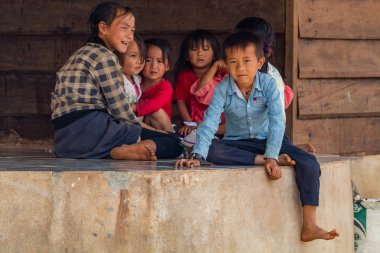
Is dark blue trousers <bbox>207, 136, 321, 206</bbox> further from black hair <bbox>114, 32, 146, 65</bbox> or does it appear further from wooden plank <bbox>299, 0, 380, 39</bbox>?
wooden plank <bbox>299, 0, 380, 39</bbox>

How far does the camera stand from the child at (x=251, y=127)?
5.24 meters

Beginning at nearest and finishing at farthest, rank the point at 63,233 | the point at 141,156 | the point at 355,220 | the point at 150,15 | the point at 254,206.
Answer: the point at 63,233
the point at 254,206
the point at 141,156
the point at 355,220
the point at 150,15

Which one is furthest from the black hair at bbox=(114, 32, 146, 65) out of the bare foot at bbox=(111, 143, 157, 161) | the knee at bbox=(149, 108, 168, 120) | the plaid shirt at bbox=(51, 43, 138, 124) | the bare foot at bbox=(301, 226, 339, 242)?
the bare foot at bbox=(301, 226, 339, 242)

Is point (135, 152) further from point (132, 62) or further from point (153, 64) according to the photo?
point (153, 64)

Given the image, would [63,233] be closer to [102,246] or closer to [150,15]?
[102,246]

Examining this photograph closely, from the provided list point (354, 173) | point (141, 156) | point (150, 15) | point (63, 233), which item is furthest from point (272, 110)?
point (150, 15)

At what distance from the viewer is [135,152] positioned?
583 cm

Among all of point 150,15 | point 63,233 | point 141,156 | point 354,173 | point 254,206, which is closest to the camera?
point 63,233

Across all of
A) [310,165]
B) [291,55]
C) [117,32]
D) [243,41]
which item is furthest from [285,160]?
[291,55]

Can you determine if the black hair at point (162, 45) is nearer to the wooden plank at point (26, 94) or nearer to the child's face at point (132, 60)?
the child's face at point (132, 60)

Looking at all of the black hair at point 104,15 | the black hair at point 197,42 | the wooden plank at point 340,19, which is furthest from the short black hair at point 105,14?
the wooden plank at point 340,19

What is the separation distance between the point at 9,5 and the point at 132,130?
10.7 ft

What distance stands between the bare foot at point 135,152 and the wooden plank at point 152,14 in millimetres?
2879

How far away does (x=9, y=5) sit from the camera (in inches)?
346
